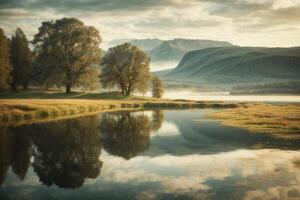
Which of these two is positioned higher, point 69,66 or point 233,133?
point 69,66

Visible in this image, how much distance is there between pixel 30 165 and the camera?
27.7 metres

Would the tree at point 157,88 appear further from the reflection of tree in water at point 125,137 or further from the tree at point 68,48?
the reflection of tree in water at point 125,137

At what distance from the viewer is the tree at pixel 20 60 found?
107 metres

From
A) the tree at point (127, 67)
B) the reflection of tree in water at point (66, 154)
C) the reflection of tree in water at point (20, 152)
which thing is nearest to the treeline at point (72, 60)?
the tree at point (127, 67)

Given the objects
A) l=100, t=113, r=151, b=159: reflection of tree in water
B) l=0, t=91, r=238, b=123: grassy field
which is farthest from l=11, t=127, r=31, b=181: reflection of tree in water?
l=0, t=91, r=238, b=123: grassy field

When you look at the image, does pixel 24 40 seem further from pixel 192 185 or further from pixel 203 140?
pixel 192 185

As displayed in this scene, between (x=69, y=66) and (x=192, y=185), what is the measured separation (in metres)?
83.0

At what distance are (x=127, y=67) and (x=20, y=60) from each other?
30.8 meters

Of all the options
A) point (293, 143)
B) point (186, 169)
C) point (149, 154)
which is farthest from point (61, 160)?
point (293, 143)

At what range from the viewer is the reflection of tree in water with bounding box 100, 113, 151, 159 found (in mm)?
34281

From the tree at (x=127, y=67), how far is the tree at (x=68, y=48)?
7.54 metres

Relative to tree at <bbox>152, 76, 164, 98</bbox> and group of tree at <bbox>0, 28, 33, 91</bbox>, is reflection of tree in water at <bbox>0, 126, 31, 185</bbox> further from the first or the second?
tree at <bbox>152, 76, 164, 98</bbox>

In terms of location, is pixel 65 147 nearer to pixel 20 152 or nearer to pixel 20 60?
pixel 20 152

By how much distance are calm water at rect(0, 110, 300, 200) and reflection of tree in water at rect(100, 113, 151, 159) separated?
10 centimetres
